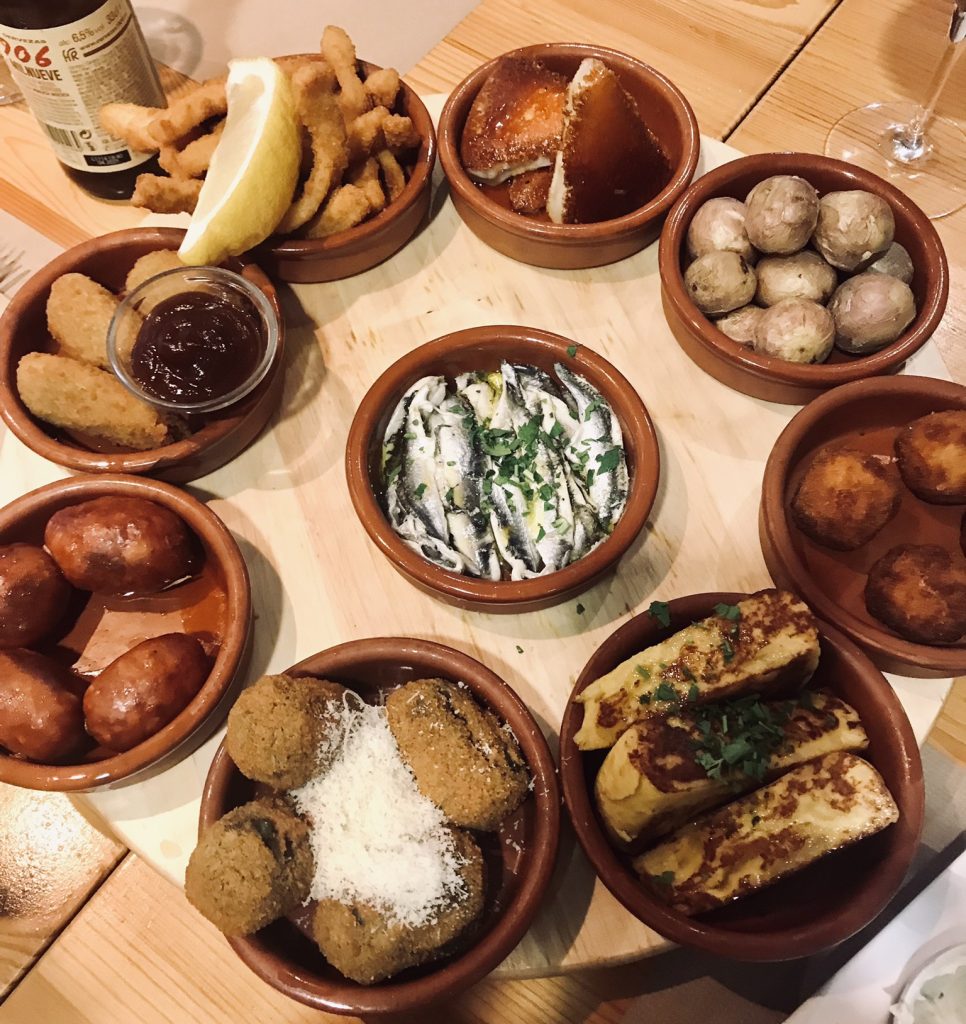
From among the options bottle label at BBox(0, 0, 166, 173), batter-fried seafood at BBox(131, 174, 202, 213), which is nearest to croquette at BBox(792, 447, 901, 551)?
batter-fried seafood at BBox(131, 174, 202, 213)

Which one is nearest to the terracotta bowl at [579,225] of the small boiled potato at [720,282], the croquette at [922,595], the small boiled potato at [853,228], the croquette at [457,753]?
the small boiled potato at [720,282]

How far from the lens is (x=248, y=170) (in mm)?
1559

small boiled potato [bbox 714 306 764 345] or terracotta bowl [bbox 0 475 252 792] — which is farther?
small boiled potato [bbox 714 306 764 345]

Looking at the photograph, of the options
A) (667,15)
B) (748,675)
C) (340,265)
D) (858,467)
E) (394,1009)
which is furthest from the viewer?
(667,15)

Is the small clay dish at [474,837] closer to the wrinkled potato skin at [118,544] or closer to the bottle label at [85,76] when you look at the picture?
the wrinkled potato skin at [118,544]

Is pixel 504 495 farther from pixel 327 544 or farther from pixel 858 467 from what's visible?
pixel 858 467

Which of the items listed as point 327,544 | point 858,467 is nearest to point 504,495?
point 327,544

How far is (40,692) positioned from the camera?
4.57 feet

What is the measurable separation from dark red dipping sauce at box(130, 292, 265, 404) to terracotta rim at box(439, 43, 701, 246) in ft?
1.80

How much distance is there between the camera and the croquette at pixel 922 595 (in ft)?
4.81

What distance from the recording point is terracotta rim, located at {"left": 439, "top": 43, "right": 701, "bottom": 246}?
Result: 1796 mm

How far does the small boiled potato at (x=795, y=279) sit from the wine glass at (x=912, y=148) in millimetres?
622

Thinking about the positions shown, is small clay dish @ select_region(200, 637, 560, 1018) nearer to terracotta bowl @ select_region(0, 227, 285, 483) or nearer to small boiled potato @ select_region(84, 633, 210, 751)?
small boiled potato @ select_region(84, 633, 210, 751)

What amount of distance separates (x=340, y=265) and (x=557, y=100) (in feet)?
1.94
